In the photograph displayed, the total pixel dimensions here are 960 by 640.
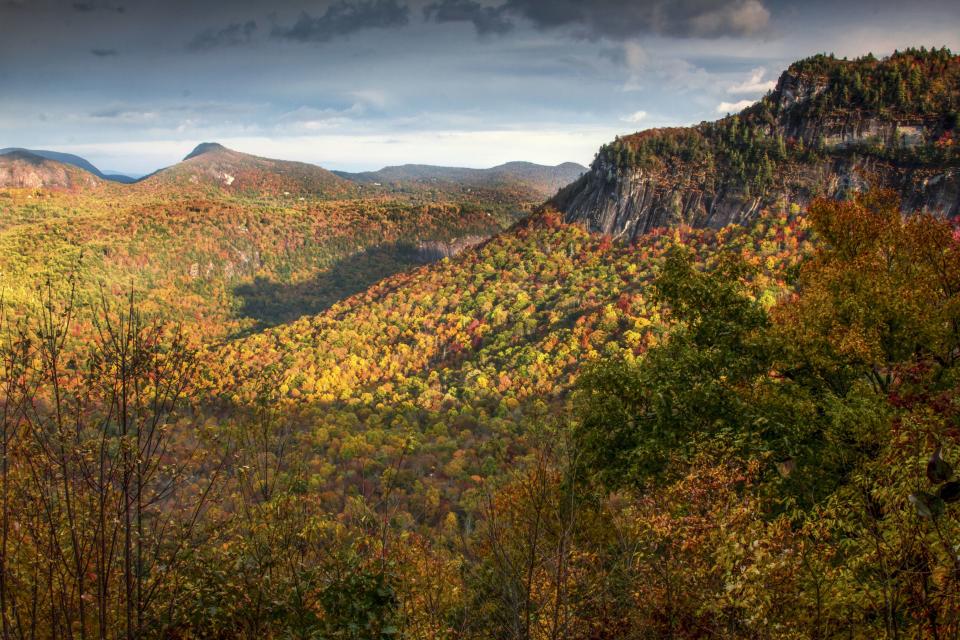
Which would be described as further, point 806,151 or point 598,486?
point 806,151

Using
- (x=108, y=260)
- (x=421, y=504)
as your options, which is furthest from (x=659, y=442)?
(x=108, y=260)

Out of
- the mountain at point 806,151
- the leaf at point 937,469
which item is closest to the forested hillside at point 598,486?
the leaf at point 937,469

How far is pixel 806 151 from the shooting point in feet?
324

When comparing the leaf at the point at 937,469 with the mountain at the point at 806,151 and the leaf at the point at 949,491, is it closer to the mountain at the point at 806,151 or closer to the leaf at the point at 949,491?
the leaf at the point at 949,491

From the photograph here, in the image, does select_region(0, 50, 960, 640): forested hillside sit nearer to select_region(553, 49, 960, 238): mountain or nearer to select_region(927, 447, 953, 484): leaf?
select_region(927, 447, 953, 484): leaf

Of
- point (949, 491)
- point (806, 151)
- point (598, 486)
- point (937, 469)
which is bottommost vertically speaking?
point (598, 486)

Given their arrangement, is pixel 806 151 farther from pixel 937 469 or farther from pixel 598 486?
pixel 937 469

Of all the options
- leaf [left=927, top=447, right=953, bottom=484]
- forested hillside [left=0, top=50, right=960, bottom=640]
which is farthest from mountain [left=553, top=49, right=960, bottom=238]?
leaf [left=927, top=447, right=953, bottom=484]

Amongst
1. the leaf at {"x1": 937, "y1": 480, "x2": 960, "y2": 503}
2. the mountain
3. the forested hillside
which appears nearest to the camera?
the leaf at {"x1": 937, "y1": 480, "x2": 960, "y2": 503}

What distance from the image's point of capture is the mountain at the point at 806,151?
84.9 m

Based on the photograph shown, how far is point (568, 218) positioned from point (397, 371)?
63684 millimetres

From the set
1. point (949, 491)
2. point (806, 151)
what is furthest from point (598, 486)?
point (806, 151)

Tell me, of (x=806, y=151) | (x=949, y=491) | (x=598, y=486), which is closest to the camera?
(x=949, y=491)

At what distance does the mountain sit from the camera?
279ft
